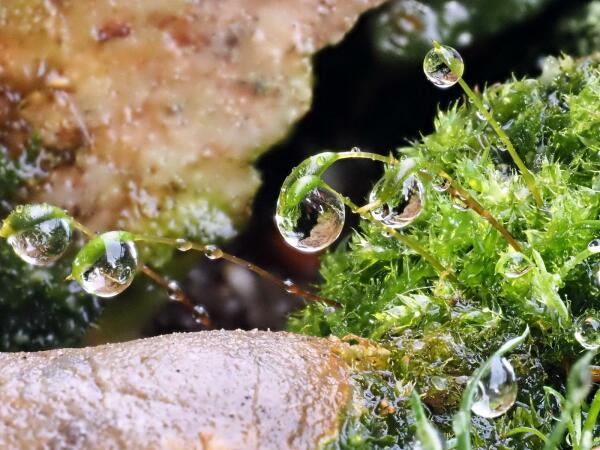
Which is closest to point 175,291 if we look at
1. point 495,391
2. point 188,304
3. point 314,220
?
point 188,304

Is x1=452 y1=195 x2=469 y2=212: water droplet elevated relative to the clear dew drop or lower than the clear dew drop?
elevated

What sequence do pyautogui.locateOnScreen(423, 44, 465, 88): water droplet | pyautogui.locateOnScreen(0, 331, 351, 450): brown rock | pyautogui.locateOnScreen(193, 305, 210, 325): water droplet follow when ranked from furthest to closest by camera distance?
1. pyautogui.locateOnScreen(193, 305, 210, 325): water droplet
2. pyautogui.locateOnScreen(423, 44, 465, 88): water droplet
3. pyautogui.locateOnScreen(0, 331, 351, 450): brown rock

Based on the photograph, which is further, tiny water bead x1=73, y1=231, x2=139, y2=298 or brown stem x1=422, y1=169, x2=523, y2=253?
brown stem x1=422, y1=169, x2=523, y2=253

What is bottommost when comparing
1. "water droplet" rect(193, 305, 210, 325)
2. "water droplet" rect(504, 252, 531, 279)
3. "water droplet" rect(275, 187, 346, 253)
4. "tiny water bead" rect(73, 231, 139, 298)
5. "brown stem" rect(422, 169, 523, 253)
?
"water droplet" rect(193, 305, 210, 325)

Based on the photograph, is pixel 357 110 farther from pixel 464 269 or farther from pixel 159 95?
pixel 464 269

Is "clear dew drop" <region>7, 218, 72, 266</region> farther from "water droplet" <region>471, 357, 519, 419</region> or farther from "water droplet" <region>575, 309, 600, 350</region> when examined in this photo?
"water droplet" <region>575, 309, 600, 350</region>

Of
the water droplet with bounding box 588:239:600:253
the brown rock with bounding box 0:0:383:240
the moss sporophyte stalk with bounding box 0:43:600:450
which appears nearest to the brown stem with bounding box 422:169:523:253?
the moss sporophyte stalk with bounding box 0:43:600:450
